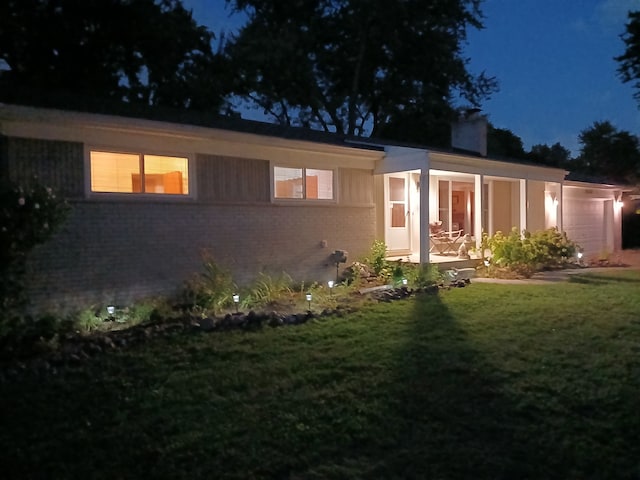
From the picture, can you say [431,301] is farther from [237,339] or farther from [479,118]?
[479,118]

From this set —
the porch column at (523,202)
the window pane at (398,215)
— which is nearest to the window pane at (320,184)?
the window pane at (398,215)

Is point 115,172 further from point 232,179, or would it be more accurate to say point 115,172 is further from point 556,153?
point 556,153

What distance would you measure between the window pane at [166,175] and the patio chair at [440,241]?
7.43 metres

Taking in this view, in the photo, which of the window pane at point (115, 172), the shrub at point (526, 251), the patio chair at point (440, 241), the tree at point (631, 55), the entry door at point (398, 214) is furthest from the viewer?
the tree at point (631, 55)

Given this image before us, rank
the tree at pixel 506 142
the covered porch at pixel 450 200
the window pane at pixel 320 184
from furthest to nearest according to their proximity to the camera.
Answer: the tree at pixel 506 142, the covered porch at pixel 450 200, the window pane at pixel 320 184

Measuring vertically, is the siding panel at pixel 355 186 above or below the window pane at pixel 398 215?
above

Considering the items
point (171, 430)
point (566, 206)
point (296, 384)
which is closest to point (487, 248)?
point (566, 206)

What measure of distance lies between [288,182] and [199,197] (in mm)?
2228

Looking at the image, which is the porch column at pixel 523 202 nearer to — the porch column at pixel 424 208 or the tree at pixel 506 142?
the porch column at pixel 424 208

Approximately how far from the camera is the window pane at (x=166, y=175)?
9.70 m

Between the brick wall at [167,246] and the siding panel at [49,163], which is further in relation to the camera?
the brick wall at [167,246]

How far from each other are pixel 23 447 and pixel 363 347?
12.2 ft

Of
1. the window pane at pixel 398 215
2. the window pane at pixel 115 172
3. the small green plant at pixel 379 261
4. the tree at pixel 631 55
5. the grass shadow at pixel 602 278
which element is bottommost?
the grass shadow at pixel 602 278

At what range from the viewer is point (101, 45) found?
2236 centimetres
